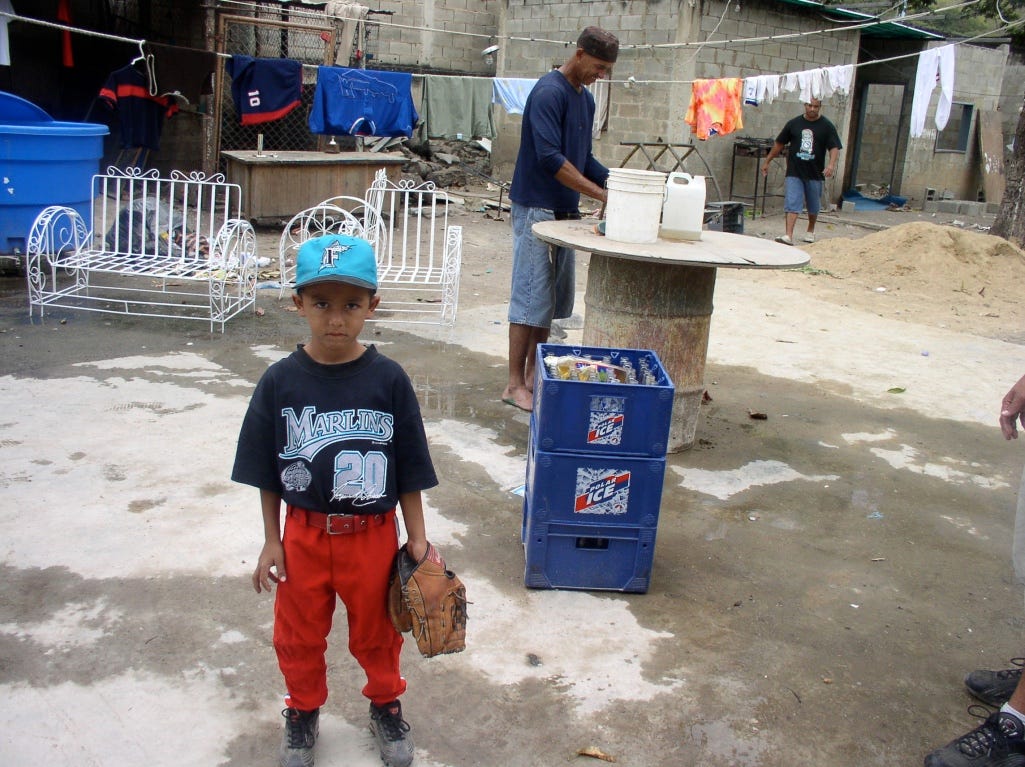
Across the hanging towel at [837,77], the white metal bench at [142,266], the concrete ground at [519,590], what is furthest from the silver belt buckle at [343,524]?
the hanging towel at [837,77]

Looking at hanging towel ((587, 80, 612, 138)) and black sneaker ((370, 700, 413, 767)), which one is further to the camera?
hanging towel ((587, 80, 612, 138))

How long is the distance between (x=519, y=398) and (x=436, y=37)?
51.4 ft

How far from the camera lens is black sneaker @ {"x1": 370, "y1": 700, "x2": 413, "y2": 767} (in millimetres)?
2369

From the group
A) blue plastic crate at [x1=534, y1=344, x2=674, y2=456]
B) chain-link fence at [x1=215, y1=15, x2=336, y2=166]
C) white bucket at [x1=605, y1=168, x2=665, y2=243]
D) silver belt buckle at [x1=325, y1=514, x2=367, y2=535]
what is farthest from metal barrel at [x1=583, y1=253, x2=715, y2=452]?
chain-link fence at [x1=215, y1=15, x2=336, y2=166]

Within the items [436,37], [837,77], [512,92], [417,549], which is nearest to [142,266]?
[417,549]

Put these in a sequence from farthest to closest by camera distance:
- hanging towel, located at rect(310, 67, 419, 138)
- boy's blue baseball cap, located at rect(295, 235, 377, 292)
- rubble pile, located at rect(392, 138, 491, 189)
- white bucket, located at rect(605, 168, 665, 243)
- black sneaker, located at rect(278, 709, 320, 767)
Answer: rubble pile, located at rect(392, 138, 491, 189), hanging towel, located at rect(310, 67, 419, 138), white bucket, located at rect(605, 168, 665, 243), black sneaker, located at rect(278, 709, 320, 767), boy's blue baseball cap, located at rect(295, 235, 377, 292)

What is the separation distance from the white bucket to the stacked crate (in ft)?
4.11

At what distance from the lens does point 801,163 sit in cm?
1196

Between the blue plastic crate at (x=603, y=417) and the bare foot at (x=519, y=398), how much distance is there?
6.08 ft

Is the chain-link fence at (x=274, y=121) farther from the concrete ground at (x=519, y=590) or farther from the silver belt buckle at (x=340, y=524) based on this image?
the silver belt buckle at (x=340, y=524)

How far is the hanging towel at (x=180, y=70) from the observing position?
1049cm

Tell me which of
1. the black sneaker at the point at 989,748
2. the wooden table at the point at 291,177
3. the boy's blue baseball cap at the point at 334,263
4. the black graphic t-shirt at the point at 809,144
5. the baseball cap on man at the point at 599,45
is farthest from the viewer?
the black graphic t-shirt at the point at 809,144

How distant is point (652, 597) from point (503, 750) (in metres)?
1.06

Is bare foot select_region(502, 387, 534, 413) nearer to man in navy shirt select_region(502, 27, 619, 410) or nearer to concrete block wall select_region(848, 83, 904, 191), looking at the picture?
man in navy shirt select_region(502, 27, 619, 410)
